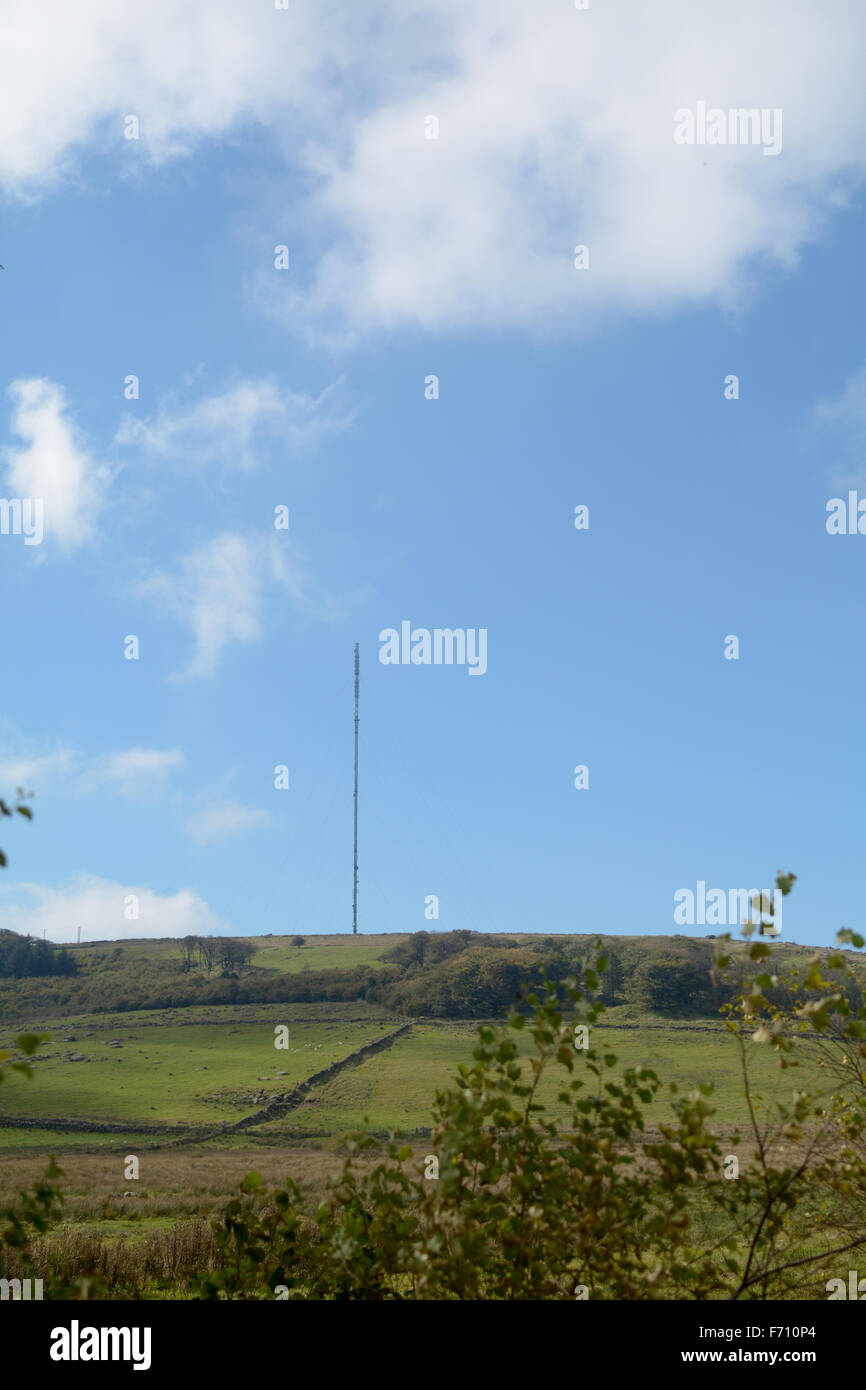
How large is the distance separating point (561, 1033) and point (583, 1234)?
0.88 meters

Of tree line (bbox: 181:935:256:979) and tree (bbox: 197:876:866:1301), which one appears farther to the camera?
tree line (bbox: 181:935:256:979)

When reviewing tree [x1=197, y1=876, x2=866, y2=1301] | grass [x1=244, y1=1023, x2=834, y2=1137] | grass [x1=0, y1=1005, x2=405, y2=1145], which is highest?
tree [x1=197, y1=876, x2=866, y2=1301]

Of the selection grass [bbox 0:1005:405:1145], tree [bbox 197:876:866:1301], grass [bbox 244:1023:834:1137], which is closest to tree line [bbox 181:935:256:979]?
grass [bbox 0:1005:405:1145]

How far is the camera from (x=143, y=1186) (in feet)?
103

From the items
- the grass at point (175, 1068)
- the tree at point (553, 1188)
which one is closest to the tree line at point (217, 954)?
the grass at point (175, 1068)

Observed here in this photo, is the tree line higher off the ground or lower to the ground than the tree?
lower

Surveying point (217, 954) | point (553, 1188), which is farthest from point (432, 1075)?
point (217, 954)

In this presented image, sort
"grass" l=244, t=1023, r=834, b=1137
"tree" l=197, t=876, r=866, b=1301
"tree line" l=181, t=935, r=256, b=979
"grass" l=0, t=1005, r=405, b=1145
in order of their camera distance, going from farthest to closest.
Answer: "tree line" l=181, t=935, r=256, b=979, "grass" l=0, t=1005, r=405, b=1145, "grass" l=244, t=1023, r=834, b=1137, "tree" l=197, t=876, r=866, b=1301

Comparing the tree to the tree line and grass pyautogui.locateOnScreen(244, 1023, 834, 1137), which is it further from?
the tree line

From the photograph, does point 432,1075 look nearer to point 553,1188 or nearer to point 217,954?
point 553,1188
